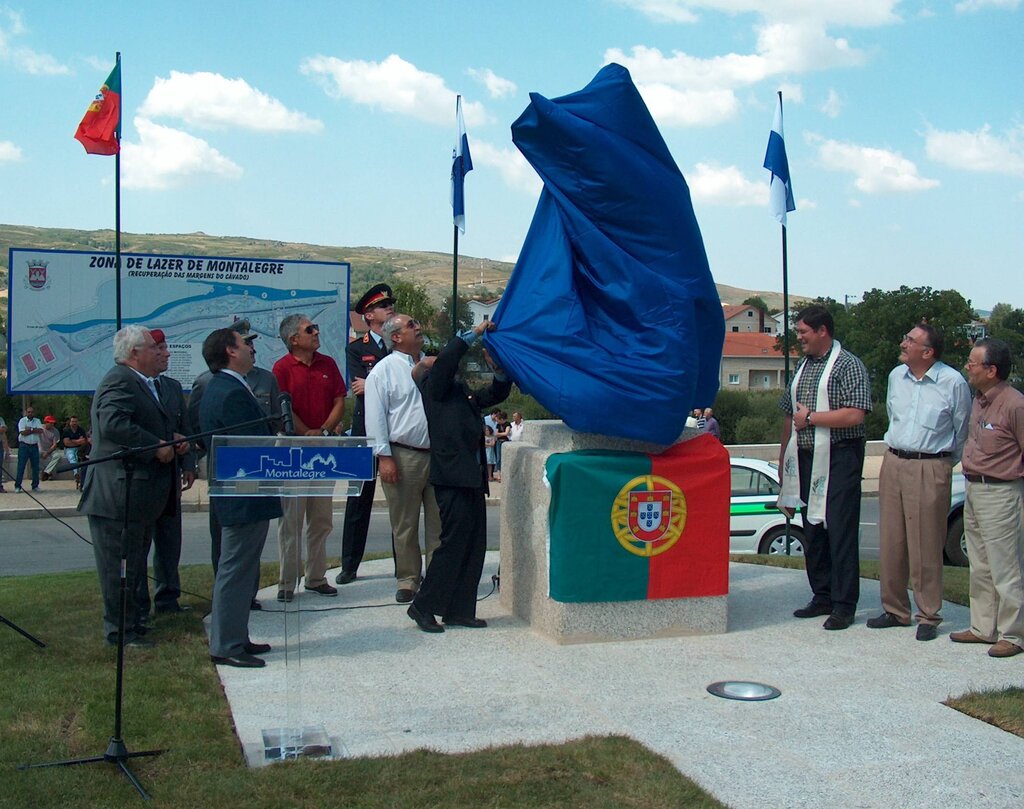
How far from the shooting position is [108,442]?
6.23 m

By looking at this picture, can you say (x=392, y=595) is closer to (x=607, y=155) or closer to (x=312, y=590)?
(x=312, y=590)

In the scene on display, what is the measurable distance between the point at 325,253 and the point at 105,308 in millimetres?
151059

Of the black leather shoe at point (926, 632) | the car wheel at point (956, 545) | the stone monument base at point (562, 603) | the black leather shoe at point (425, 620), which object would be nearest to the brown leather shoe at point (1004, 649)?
the black leather shoe at point (926, 632)

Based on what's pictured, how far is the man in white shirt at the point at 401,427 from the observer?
7168mm

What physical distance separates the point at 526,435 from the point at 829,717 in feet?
9.20

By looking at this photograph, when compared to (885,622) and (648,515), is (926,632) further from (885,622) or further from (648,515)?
(648,515)

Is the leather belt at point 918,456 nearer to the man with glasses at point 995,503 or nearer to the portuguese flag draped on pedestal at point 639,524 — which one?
the man with glasses at point 995,503

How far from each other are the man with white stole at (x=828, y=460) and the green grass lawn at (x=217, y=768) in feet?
9.21

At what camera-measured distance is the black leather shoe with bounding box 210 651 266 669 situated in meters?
5.76

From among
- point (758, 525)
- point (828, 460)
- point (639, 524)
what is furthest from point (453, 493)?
point (758, 525)

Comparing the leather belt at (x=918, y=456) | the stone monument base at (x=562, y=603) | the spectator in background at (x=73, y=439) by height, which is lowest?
the spectator in background at (x=73, y=439)

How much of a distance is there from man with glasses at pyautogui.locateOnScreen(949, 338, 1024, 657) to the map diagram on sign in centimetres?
1493

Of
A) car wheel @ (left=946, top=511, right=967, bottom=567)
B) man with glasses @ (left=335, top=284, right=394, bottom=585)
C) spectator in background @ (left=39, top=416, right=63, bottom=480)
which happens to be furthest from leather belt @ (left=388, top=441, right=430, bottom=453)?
spectator in background @ (left=39, top=416, right=63, bottom=480)

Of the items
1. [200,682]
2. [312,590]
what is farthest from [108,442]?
[312,590]
